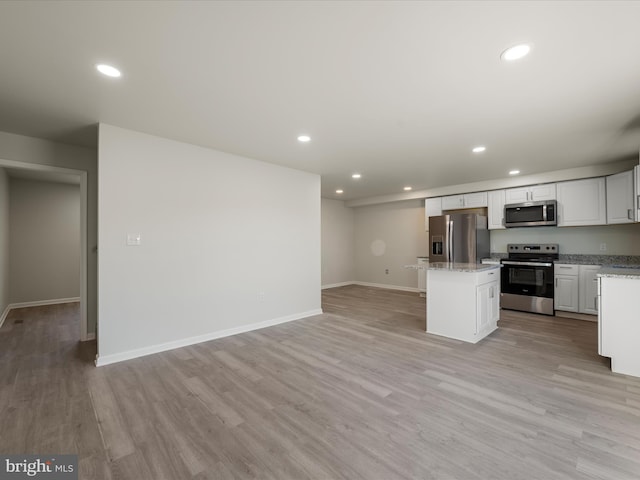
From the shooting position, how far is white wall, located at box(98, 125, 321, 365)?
9.98 ft

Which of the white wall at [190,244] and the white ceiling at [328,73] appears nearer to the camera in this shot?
the white ceiling at [328,73]

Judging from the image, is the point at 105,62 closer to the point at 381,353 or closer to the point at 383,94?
the point at 383,94

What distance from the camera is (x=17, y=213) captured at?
215 inches

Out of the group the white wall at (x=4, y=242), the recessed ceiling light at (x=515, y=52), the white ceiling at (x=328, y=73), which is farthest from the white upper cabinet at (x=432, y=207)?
the white wall at (x=4, y=242)

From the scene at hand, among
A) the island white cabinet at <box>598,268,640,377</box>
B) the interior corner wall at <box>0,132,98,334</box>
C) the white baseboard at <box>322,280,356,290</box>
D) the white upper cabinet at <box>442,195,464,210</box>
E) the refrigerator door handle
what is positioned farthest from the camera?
the white baseboard at <box>322,280,356,290</box>

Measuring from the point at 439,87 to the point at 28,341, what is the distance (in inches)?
211

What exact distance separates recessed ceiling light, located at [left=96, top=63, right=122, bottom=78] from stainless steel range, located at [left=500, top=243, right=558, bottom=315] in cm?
590

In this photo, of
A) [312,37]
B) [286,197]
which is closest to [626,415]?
[312,37]

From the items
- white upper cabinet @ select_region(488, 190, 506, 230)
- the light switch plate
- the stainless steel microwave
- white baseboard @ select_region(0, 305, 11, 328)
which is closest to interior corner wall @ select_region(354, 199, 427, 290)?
white upper cabinet @ select_region(488, 190, 506, 230)

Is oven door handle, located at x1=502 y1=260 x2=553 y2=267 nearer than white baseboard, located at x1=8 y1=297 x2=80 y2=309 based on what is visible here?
Yes

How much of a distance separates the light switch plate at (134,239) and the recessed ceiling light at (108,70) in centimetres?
161

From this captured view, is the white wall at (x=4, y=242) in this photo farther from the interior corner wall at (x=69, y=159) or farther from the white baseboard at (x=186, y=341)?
the white baseboard at (x=186, y=341)

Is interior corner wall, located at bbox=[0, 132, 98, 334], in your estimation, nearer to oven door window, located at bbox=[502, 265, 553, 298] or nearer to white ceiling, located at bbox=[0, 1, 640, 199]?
Answer: white ceiling, located at bbox=[0, 1, 640, 199]

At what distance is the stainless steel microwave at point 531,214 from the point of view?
16.2ft
